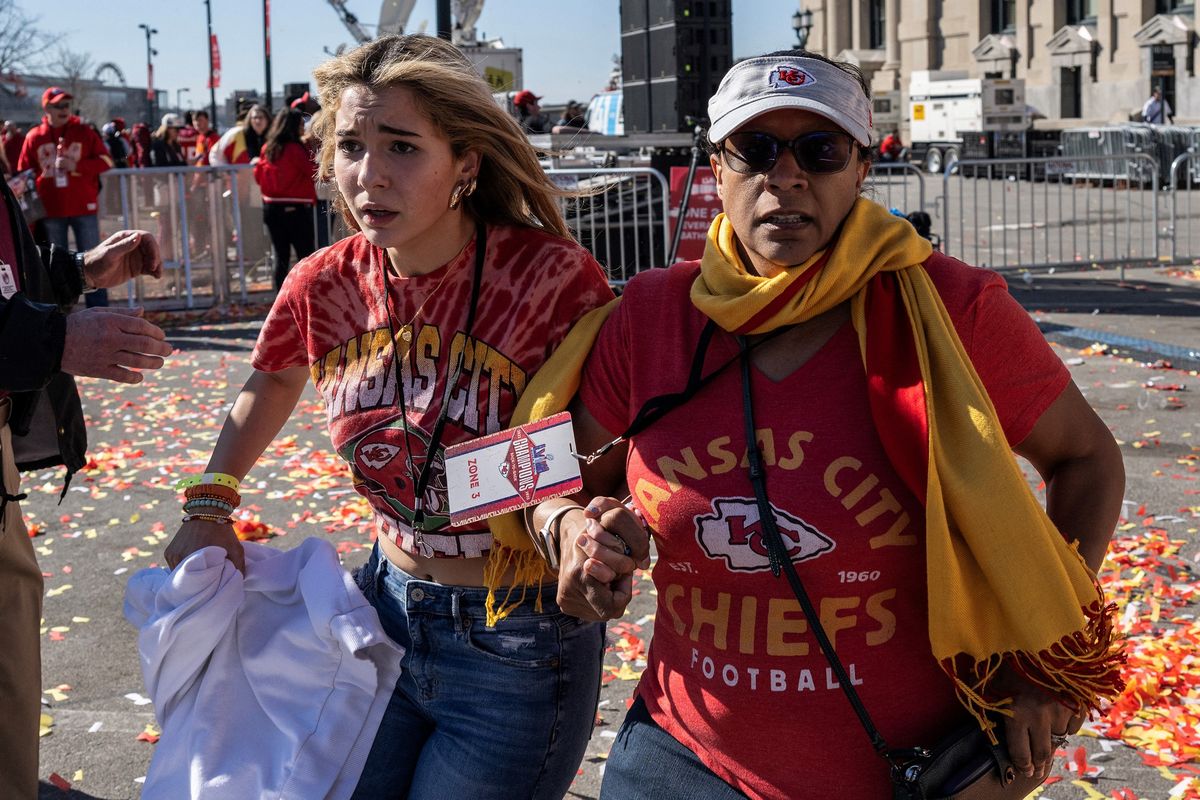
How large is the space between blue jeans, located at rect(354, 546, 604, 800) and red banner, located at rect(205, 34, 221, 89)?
54720 millimetres

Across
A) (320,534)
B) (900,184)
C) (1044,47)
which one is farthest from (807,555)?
(1044,47)

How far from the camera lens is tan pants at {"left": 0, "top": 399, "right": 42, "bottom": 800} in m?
3.23

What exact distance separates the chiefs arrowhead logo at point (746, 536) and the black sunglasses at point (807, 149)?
1.88ft

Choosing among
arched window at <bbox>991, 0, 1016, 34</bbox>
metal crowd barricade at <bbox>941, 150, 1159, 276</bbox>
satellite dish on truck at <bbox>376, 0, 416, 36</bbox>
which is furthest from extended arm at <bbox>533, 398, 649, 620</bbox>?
arched window at <bbox>991, 0, 1016, 34</bbox>

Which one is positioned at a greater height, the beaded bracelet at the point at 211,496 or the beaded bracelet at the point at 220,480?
the beaded bracelet at the point at 220,480

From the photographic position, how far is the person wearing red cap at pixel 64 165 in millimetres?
12953

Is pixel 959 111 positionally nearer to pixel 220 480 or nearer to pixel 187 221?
pixel 187 221

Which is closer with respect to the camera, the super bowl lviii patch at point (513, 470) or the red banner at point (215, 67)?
the super bowl lviii patch at point (513, 470)

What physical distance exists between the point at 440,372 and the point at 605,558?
0.79 m

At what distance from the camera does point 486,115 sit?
2.84 m

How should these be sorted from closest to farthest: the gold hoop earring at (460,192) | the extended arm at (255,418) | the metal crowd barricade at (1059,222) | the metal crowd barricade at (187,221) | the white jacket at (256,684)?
the white jacket at (256,684) → the gold hoop earring at (460,192) → the extended arm at (255,418) → the metal crowd barricade at (187,221) → the metal crowd barricade at (1059,222)

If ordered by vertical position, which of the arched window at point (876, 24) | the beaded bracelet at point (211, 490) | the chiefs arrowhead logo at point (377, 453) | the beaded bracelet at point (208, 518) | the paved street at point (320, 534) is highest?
the arched window at point (876, 24)

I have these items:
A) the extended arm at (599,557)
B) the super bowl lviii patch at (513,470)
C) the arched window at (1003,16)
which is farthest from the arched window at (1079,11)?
the extended arm at (599,557)

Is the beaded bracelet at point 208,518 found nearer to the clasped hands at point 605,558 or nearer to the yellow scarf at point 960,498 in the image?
the clasped hands at point 605,558
